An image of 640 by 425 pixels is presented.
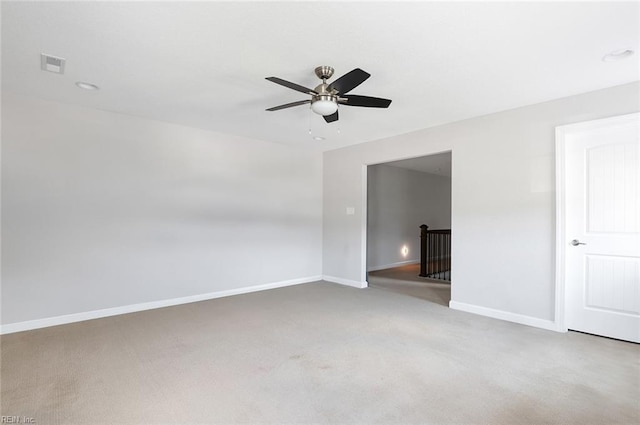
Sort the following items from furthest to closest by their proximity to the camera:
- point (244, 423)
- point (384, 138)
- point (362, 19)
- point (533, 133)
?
point (384, 138), point (533, 133), point (362, 19), point (244, 423)

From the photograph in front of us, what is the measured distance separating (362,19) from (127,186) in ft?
11.6

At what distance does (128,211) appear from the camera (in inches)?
163

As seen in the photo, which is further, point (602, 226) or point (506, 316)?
point (506, 316)

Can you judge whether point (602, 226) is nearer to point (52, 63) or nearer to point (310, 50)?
point (310, 50)

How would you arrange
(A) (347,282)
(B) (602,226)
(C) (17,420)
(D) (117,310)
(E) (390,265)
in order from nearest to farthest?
(C) (17,420)
(B) (602,226)
(D) (117,310)
(A) (347,282)
(E) (390,265)

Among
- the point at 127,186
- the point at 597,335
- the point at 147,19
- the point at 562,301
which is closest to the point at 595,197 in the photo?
the point at 562,301

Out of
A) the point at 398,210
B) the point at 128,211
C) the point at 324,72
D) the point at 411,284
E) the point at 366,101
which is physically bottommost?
the point at 411,284

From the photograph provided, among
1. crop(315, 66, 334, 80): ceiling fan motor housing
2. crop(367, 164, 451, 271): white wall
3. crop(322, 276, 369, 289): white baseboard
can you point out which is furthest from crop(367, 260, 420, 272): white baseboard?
crop(315, 66, 334, 80): ceiling fan motor housing

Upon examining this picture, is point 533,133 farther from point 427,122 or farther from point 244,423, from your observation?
point 244,423

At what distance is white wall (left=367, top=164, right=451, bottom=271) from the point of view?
7508 millimetres

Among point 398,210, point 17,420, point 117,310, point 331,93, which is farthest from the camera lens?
point 398,210

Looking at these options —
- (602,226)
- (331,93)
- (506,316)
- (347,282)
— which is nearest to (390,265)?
(347,282)

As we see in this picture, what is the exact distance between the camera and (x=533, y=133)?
365cm

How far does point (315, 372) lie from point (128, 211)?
3.20m
